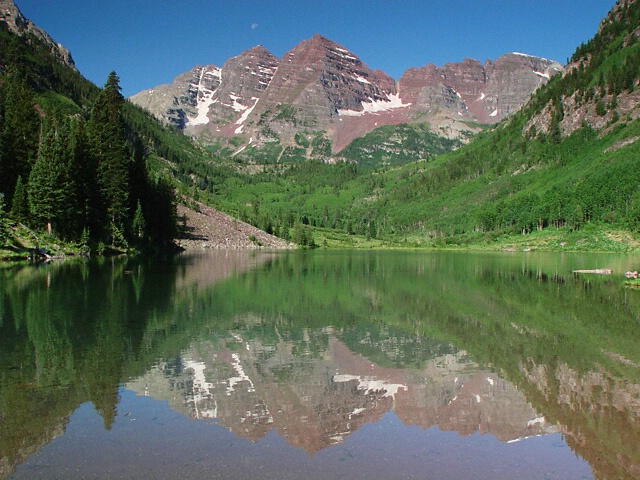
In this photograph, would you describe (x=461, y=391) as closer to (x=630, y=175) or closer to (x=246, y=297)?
(x=246, y=297)

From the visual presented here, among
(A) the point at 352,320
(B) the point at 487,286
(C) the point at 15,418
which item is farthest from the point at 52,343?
(B) the point at 487,286

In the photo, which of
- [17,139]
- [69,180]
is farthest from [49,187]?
[17,139]

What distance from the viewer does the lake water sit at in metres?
11.8

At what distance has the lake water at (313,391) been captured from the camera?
11.8 metres

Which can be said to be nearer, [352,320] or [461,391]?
[461,391]

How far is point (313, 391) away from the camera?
16.8 meters

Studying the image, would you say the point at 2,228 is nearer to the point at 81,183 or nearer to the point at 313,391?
the point at 81,183

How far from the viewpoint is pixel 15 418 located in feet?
43.8

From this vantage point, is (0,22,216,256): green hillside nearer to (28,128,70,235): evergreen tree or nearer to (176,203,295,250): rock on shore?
(28,128,70,235): evergreen tree

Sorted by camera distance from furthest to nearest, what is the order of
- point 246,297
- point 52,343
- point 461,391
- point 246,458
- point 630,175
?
point 630,175
point 246,297
point 52,343
point 461,391
point 246,458

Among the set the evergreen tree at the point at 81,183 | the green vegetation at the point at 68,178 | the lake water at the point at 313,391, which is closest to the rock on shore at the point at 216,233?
the green vegetation at the point at 68,178

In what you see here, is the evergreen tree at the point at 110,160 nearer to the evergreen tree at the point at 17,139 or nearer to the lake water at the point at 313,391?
the evergreen tree at the point at 17,139

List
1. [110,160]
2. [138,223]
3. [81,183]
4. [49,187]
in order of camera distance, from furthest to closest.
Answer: [138,223] → [110,160] → [81,183] → [49,187]

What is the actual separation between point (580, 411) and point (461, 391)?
11.6 ft
